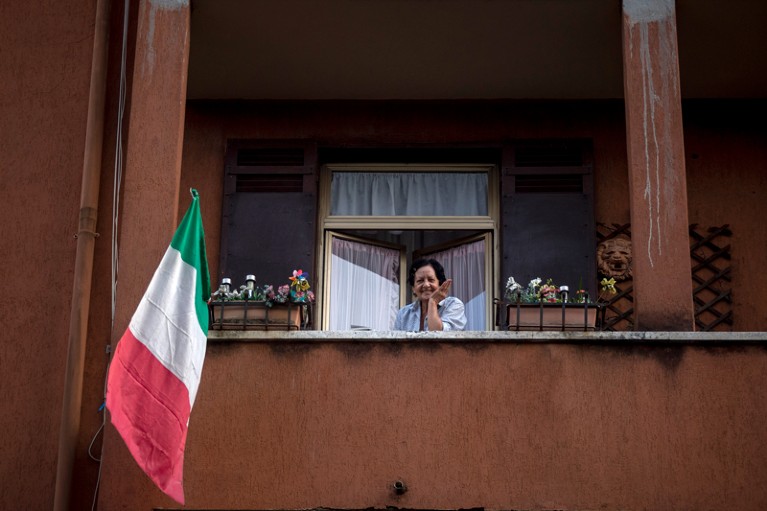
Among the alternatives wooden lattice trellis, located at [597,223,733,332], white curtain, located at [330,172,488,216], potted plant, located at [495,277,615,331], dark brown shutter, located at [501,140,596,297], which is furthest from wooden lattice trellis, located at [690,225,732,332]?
white curtain, located at [330,172,488,216]

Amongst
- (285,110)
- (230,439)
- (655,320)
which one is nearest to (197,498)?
(230,439)

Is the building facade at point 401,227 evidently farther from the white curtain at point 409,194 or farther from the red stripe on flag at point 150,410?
the red stripe on flag at point 150,410

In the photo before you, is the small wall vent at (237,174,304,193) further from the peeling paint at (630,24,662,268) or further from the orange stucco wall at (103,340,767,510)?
the peeling paint at (630,24,662,268)

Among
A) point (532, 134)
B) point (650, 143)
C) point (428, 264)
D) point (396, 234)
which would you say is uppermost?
point (532, 134)

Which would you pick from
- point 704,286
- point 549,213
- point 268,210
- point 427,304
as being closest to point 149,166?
point 268,210

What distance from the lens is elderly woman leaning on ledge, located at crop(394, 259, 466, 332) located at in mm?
8305

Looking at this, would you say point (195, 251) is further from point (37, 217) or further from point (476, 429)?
point (476, 429)

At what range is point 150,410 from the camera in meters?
6.49

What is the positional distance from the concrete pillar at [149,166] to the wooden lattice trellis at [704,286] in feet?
10.9

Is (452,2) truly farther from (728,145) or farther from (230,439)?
(230,439)

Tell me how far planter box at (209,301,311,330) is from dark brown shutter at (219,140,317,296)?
119cm

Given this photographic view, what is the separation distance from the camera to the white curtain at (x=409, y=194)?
9523 mm

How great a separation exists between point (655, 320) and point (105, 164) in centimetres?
357

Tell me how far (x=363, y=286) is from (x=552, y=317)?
203 cm
